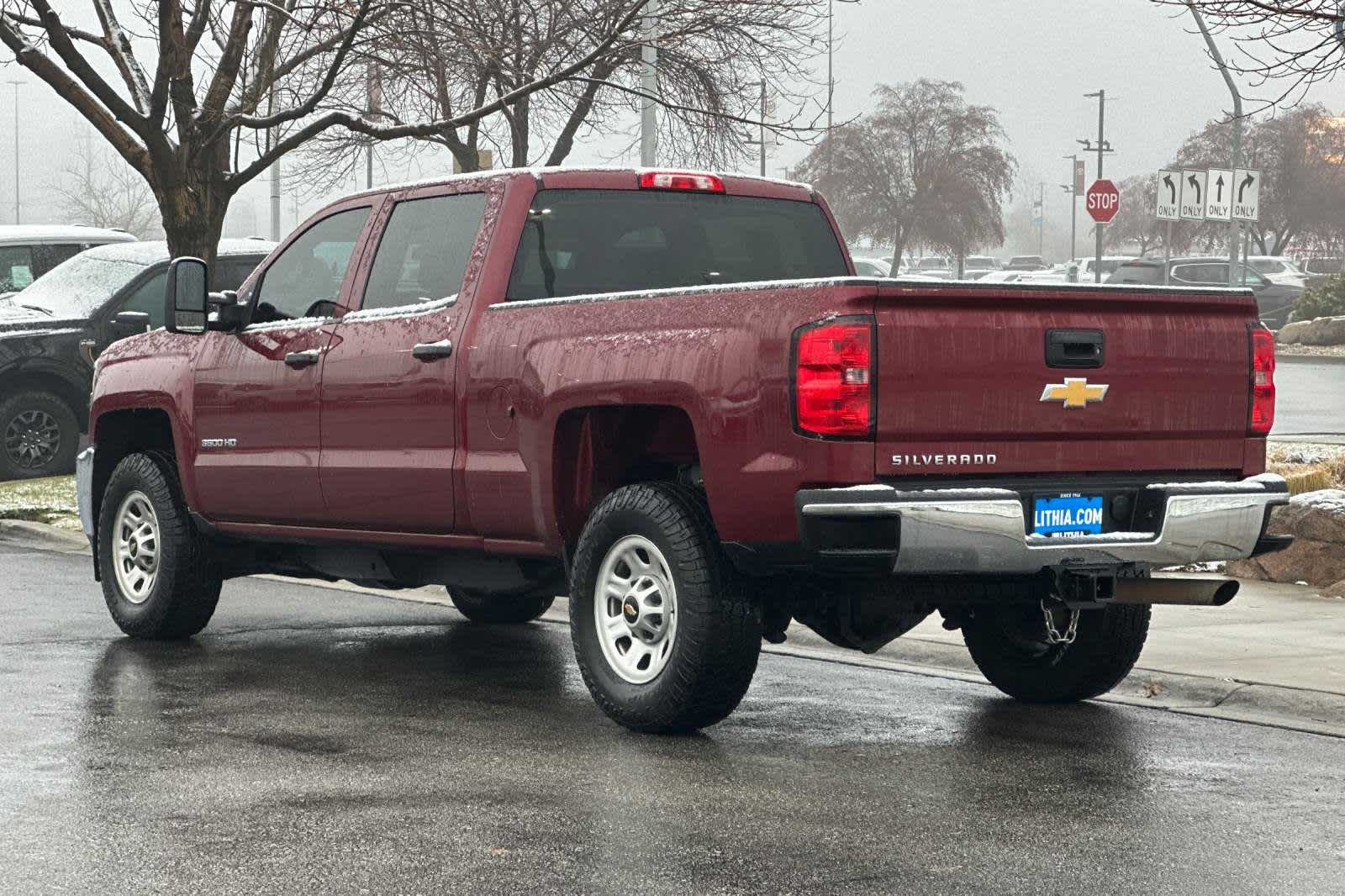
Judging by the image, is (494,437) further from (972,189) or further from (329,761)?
(972,189)

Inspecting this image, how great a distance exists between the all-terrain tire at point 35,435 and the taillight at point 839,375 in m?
12.7

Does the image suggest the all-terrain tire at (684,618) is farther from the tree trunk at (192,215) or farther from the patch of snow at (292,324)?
the tree trunk at (192,215)

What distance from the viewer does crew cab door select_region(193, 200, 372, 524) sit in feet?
29.2

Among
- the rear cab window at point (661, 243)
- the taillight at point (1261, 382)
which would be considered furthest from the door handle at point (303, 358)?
the taillight at point (1261, 382)

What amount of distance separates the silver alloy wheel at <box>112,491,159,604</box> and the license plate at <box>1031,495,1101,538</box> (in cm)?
459

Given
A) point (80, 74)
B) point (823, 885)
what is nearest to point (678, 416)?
point (823, 885)

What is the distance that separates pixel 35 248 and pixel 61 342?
3117mm

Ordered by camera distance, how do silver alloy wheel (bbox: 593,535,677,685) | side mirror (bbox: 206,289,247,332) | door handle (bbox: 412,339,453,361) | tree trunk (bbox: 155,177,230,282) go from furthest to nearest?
tree trunk (bbox: 155,177,230,282), side mirror (bbox: 206,289,247,332), door handle (bbox: 412,339,453,361), silver alloy wheel (bbox: 593,535,677,685)

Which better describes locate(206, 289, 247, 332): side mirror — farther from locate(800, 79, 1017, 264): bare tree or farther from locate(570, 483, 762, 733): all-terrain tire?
locate(800, 79, 1017, 264): bare tree

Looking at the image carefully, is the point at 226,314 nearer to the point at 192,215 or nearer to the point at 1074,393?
the point at 1074,393

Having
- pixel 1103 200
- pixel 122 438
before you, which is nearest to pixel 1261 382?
pixel 122 438

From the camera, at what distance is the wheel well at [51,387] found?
58.9 feet

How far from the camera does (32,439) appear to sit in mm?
18000

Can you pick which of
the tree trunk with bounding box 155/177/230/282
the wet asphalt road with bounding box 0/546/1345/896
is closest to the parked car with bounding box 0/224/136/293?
the tree trunk with bounding box 155/177/230/282
